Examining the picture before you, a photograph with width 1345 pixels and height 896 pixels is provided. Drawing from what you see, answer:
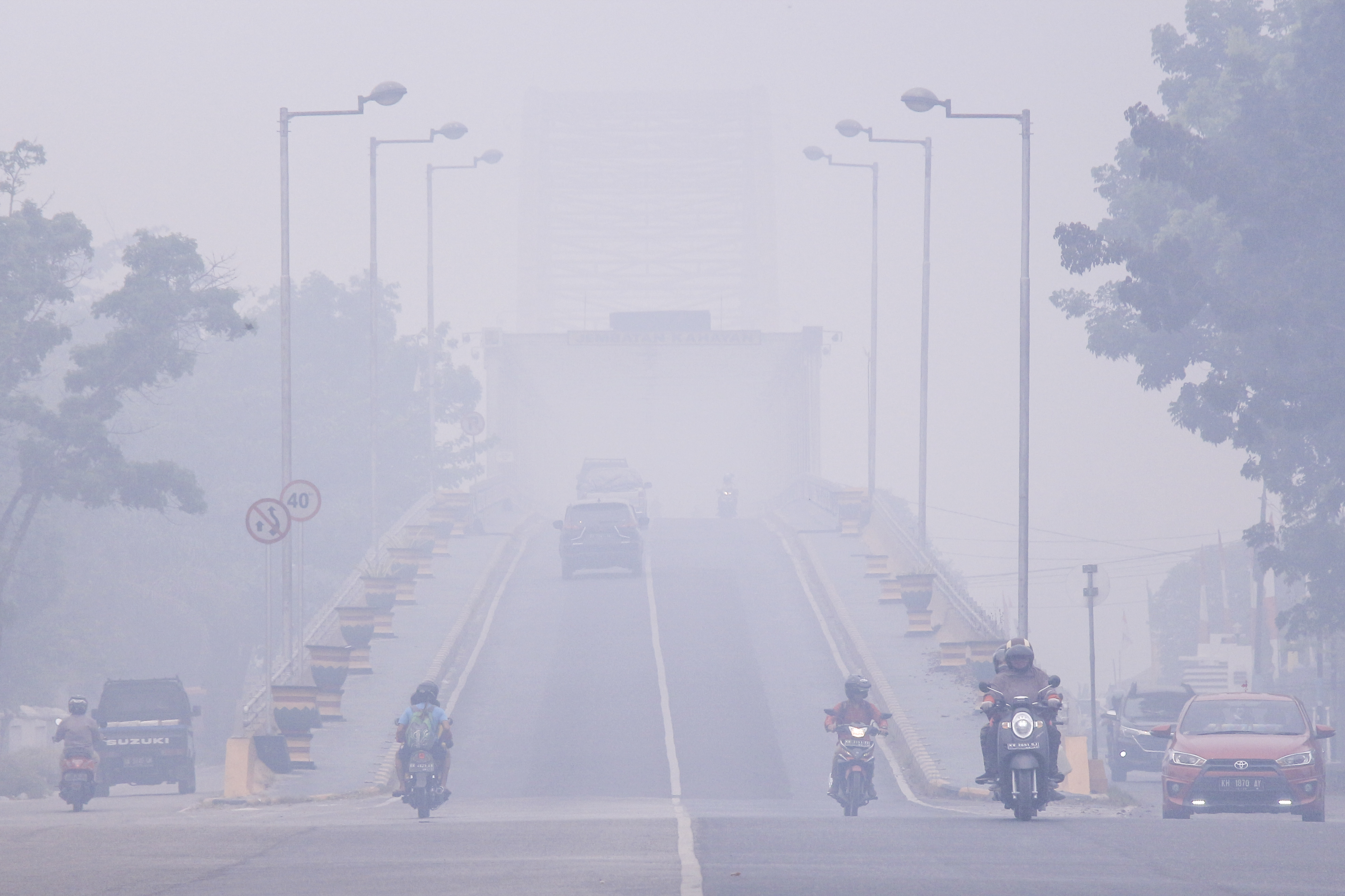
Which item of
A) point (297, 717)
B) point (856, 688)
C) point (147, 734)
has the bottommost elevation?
point (147, 734)

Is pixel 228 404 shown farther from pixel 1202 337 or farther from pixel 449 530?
pixel 1202 337

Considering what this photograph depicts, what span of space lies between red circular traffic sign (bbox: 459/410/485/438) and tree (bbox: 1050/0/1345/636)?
95.7 feet

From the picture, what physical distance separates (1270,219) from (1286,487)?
7.09m

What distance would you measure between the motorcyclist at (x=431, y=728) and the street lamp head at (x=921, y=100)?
13.9 metres

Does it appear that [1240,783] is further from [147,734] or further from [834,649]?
[834,649]

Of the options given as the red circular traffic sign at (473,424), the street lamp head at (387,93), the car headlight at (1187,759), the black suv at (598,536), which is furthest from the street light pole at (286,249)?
the red circular traffic sign at (473,424)

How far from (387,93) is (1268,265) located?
19329mm

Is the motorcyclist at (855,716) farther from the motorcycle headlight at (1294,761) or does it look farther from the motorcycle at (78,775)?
the motorcycle at (78,775)

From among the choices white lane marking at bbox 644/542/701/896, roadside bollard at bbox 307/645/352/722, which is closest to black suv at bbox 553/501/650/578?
white lane marking at bbox 644/542/701/896

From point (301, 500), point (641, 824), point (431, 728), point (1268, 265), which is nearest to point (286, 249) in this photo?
point (301, 500)

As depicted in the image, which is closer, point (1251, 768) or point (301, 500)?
point (1251, 768)

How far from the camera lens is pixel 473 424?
220ft

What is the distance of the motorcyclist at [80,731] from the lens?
80.5 feet

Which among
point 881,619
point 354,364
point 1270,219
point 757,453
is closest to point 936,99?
point 1270,219
